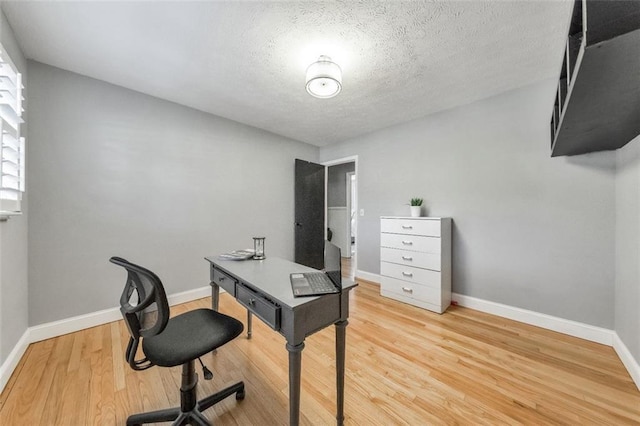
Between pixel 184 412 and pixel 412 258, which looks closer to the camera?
pixel 184 412

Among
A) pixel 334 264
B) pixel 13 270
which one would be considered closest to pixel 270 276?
→ pixel 334 264

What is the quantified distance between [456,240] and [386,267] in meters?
0.91

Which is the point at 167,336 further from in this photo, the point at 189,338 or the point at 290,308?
the point at 290,308

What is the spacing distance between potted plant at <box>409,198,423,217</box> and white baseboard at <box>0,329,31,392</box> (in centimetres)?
371

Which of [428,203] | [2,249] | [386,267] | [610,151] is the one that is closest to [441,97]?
[428,203]

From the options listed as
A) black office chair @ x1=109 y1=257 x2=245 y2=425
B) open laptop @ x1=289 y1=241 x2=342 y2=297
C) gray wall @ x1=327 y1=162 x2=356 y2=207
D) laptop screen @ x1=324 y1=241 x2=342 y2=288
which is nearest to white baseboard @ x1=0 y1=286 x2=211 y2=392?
black office chair @ x1=109 y1=257 x2=245 y2=425

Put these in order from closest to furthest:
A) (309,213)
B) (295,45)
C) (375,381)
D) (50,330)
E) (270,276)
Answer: (270,276) < (375,381) < (295,45) < (50,330) < (309,213)

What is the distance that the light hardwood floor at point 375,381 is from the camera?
1344 millimetres

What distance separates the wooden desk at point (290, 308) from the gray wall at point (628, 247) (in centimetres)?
204

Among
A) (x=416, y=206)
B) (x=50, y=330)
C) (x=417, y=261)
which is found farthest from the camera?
(x=416, y=206)

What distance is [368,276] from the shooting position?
3.86m

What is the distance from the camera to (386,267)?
Result: 312cm

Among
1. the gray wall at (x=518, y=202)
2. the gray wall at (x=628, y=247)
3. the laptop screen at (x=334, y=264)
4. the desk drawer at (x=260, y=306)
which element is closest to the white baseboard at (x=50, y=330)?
the desk drawer at (x=260, y=306)

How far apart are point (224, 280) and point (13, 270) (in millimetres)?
1605
